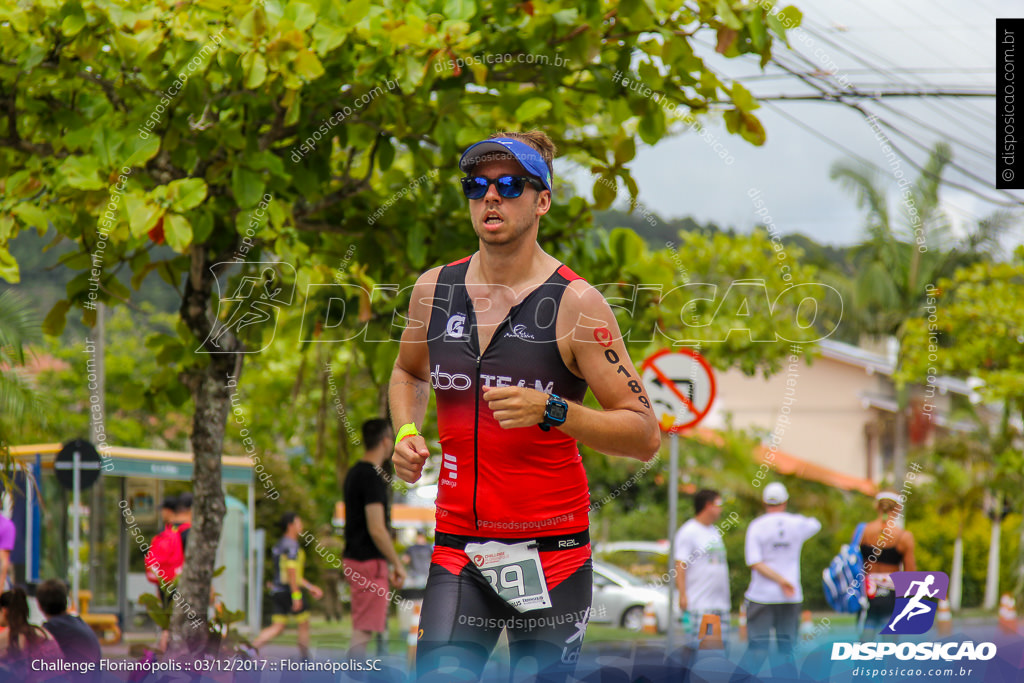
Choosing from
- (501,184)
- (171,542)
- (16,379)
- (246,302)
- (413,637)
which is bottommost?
(413,637)

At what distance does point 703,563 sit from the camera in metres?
8.83

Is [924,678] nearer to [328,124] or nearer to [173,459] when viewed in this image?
[328,124]

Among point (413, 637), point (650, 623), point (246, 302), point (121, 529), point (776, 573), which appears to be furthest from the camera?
point (650, 623)

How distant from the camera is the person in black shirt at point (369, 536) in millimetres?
6809

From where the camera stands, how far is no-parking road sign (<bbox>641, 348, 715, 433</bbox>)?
24.2 feet

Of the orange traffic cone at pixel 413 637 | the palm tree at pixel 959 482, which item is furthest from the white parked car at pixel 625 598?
the palm tree at pixel 959 482

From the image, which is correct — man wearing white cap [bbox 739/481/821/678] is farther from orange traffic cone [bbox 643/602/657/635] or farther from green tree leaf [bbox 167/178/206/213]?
orange traffic cone [bbox 643/602/657/635]

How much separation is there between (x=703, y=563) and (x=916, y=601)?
5347 mm

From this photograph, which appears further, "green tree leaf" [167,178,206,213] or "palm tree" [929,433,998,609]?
"palm tree" [929,433,998,609]

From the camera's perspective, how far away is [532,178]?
9.77ft

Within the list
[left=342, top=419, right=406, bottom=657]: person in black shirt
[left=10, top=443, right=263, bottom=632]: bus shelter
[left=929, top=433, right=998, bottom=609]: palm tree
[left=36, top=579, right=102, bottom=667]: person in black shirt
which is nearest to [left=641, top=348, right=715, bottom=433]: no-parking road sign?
[left=342, top=419, right=406, bottom=657]: person in black shirt

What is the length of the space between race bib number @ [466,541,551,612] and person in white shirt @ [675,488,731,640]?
6.05m

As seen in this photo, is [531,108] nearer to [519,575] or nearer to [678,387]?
[519,575]

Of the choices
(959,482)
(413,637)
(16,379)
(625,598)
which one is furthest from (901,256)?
(16,379)
